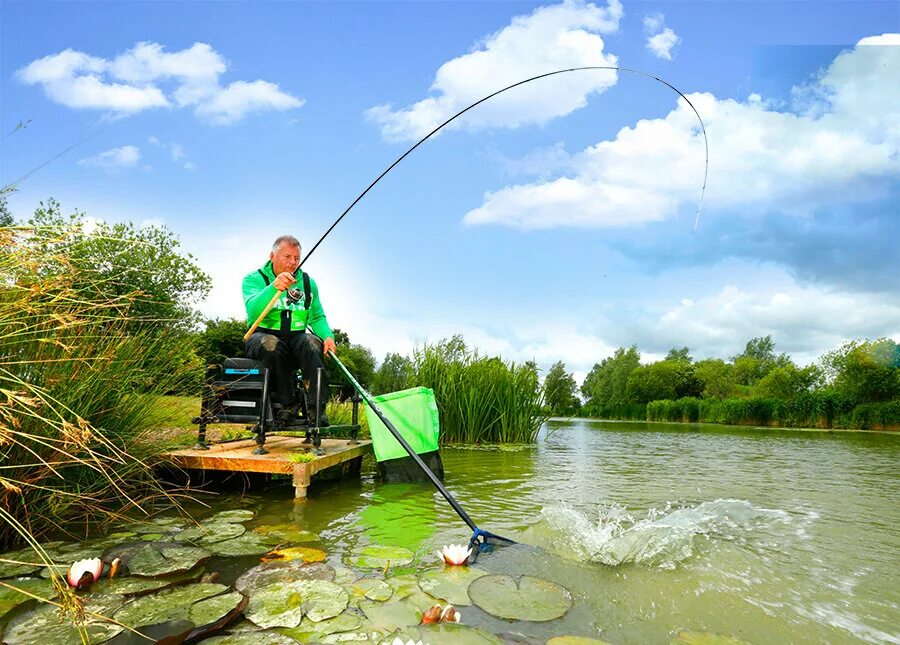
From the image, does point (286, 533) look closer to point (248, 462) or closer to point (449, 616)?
point (248, 462)

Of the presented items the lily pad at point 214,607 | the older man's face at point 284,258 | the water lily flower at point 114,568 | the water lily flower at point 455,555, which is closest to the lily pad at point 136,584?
the water lily flower at point 114,568

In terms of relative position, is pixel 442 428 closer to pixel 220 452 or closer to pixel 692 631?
pixel 220 452

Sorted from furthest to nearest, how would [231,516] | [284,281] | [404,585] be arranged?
[284,281], [231,516], [404,585]

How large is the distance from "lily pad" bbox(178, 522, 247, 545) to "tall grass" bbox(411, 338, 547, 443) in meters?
6.85

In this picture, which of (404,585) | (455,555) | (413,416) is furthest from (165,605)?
(413,416)

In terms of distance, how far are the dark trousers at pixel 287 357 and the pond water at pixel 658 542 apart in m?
0.97

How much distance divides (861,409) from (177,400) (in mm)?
32174

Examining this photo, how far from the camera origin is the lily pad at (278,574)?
8.34 ft

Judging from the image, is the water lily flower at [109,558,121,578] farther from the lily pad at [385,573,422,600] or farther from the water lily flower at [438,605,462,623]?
the water lily flower at [438,605,462,623]

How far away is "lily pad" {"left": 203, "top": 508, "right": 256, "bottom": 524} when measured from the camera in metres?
3.77

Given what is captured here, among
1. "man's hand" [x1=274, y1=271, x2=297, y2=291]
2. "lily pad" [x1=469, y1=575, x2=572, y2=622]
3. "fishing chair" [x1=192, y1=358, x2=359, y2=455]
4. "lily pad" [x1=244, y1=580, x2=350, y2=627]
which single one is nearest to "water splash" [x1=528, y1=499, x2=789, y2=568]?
"lily pad" [x1=469, y1=575, x2=572, y2=622]

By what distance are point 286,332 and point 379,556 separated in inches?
105

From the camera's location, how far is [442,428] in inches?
427

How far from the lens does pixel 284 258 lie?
5.04m
